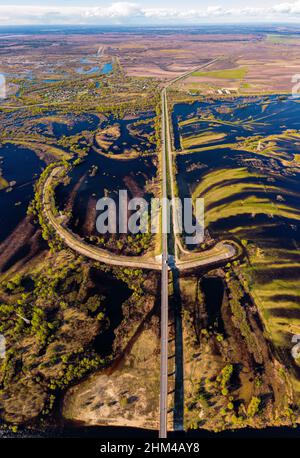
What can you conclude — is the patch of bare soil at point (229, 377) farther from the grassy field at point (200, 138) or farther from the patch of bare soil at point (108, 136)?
the patch of bare soil at point (108, 136)

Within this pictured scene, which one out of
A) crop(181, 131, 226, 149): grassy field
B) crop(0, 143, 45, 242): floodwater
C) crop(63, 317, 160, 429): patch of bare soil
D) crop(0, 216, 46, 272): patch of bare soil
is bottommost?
crop(63, 317, 160, 429): patch of bare soil

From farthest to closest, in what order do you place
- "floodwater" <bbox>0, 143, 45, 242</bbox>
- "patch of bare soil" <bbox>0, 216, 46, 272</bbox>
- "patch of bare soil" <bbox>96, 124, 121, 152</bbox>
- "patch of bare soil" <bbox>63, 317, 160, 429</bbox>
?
"patch of bare soil" <bbox>96, 124, 121, 152</bbox> → "floodwater" <bbox>0, 143, 45, 242</bbox> → "patch of bare soil" <bbox>0, 216, 46, 272</bbox> → "patch of bare soil" <bbox>63, 317, 160, 429</bbox>

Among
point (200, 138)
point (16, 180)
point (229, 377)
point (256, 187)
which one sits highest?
point (200, 138)

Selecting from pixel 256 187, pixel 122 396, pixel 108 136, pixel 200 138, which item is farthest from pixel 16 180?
pixel 256 187

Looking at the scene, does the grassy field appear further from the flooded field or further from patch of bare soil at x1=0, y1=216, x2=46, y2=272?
patch of bare soil at x1=0, y1=216, x2=46, y2=272

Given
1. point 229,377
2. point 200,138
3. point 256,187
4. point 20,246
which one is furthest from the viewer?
point 200,138

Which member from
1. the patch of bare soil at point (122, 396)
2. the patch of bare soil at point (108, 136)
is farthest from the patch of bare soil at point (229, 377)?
the patch of bare soil at point (108, 136)

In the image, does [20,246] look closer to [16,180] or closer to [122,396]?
[16,180]

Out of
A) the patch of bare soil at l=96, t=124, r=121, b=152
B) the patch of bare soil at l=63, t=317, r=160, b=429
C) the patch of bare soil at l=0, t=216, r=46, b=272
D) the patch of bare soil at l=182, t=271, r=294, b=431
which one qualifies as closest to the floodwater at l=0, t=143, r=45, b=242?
the patch of bare soil at l=0, t=216, r=46, b=272

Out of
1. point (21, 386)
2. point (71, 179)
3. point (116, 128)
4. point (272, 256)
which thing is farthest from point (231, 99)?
point (21, 386)

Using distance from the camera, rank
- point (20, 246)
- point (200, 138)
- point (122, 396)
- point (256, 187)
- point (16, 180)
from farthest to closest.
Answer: point (200, 138) < point (16, 180) < point (256, 187) < point (20, 246) < point (122, 396)
